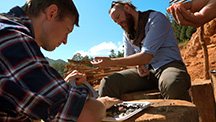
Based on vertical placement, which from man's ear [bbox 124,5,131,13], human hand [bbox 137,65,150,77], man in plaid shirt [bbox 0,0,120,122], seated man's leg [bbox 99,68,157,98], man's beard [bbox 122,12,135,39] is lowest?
seated man's leg [bbox 99,68,157,98]

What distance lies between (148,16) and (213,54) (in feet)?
34.7

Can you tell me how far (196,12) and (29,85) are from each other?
1.55m

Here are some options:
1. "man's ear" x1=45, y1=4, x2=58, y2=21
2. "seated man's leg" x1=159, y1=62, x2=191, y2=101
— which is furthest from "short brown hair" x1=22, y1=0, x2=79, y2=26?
"seated man's leg" x1=159, y1=62, x2=191, y2=101

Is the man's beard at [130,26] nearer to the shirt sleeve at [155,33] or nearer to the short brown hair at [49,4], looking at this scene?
the shirt sleeve at [155,33]

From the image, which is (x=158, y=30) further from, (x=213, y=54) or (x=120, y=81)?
(x=213, y=54)

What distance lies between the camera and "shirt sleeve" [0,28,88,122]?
755 mm

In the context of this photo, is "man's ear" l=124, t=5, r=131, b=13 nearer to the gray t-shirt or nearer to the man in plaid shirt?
the gray t-shirt

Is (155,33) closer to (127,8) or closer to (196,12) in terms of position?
(127,8)

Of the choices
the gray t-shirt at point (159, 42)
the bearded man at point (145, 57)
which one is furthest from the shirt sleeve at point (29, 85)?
the gray t-shirt at point (159, 42)

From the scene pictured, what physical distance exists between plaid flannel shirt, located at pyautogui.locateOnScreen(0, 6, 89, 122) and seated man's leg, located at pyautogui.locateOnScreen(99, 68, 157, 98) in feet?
5.60

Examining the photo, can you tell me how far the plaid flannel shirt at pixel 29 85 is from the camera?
0.76 metres

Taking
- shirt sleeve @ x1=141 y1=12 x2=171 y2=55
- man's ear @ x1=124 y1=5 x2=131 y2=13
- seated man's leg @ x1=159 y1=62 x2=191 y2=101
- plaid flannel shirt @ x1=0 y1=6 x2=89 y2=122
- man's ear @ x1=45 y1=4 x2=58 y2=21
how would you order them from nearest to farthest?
plaid flannel shirt @ x1=0 y1=6 x2=89 y2=122 < man's ear @ x1=45 y1=4 x2=58 y2=21 < seated man's leg @ x1=159 y1=62 x2=191 y2=101 < shirt sleeve @ x1=141 y1=12 x2=171 y2=55 < man's ear @ x1=124 y1=5 x2=131 y2=13

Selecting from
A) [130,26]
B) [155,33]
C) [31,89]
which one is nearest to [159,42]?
[155,33]

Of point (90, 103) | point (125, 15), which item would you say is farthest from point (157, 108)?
point (125, 15)
